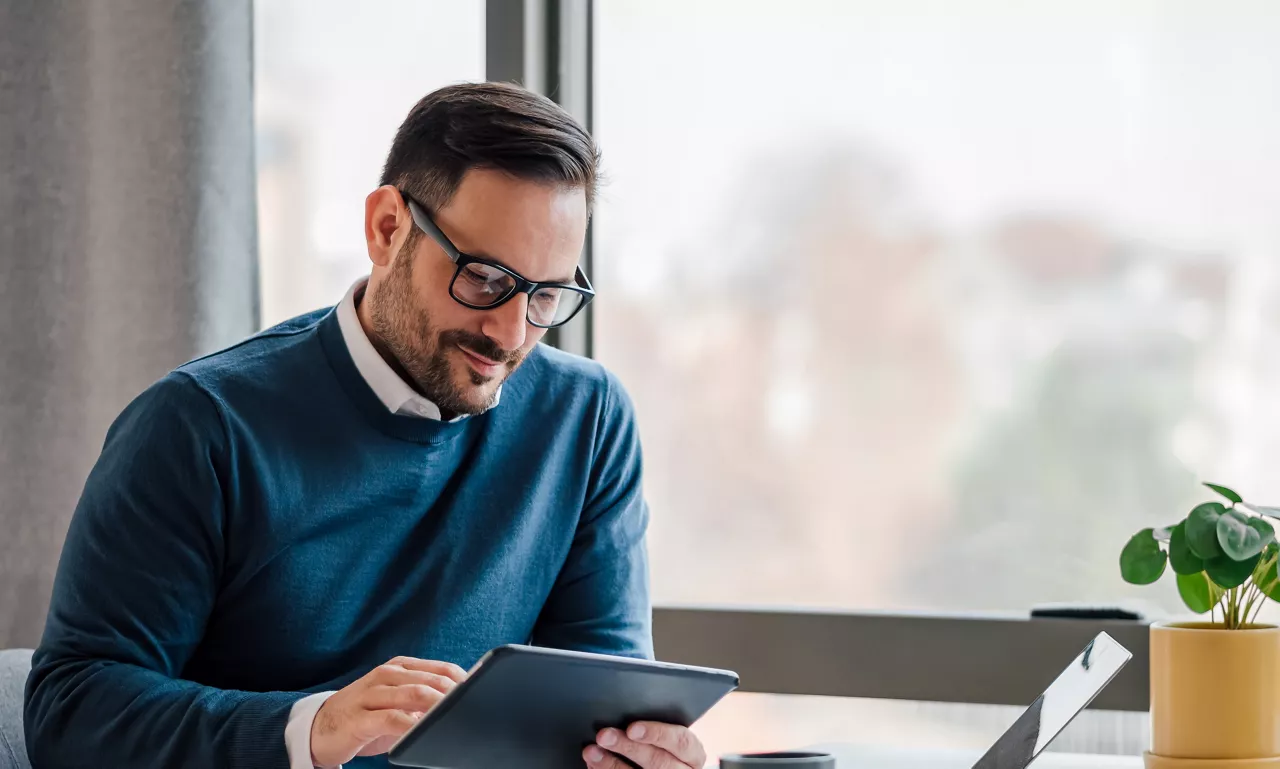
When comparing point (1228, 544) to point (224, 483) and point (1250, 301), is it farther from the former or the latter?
point (224, 483)

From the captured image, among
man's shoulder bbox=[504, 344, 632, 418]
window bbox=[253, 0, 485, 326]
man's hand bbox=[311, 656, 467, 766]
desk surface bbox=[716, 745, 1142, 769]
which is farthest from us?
window bbox=[253, 0, 485, 326]

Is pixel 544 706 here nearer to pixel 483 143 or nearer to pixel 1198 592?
pixel 483 143

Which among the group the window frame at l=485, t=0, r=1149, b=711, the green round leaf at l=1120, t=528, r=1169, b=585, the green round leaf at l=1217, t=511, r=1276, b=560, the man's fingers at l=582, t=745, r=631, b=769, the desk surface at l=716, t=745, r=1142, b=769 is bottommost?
the desk surface at l=716, t=745, r=1142, b=769

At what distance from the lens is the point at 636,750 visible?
130 centimetres

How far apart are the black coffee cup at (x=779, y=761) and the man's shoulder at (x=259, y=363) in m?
0.65

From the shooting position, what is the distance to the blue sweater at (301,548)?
4.37 feet

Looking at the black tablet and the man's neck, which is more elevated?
the man's neck

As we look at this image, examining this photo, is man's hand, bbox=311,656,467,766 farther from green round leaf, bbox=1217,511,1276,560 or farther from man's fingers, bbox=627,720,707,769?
green round leaf, bbox=1217,511,1276,560

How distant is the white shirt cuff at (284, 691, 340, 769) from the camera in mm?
1271

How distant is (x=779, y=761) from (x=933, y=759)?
14.3 inches

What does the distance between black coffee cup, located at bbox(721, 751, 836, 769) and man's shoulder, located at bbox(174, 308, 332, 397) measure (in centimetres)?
65

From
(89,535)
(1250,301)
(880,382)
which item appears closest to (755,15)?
(880,382)

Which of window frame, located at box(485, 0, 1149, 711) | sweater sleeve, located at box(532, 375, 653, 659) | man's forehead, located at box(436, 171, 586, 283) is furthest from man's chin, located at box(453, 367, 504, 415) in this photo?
window frame, located at box(485, 0, 1149, 711)

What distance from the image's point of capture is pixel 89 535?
4.53 ft
